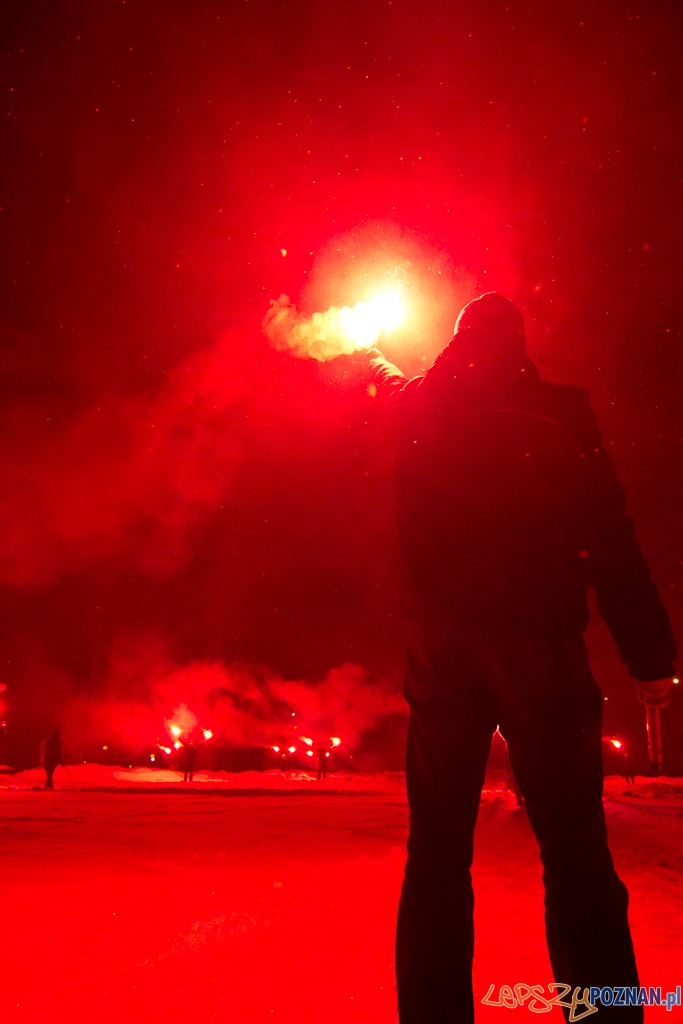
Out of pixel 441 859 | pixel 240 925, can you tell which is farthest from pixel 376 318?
pixel 240 925

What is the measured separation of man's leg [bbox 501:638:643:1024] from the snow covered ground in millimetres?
669

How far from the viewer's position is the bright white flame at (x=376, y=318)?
302cm

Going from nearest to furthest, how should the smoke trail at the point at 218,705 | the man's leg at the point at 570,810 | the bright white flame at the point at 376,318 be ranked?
the man's leg at the point at 570,810, the bright white flame at the point at 376,318, the smoke trail at the point at 218,705

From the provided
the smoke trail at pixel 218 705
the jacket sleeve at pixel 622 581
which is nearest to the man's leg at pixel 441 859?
the jacket sleeve at pixel 622 581

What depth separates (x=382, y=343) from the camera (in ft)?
9.83

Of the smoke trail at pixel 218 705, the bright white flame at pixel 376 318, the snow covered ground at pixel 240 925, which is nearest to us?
the snow covered ground at pixel 240 925

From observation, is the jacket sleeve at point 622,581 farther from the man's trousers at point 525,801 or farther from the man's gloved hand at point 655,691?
the man's trousers at point 525,801

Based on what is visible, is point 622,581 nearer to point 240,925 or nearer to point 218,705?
point 240,925

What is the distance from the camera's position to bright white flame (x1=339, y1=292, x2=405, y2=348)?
3.02 metres

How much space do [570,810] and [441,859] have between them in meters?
0.37

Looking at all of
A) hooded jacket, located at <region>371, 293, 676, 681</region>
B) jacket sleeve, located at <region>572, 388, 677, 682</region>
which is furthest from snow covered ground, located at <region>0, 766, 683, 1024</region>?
hooded jacket, located at <region>371, 293, 676, 681</region>

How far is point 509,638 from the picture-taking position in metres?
1.61

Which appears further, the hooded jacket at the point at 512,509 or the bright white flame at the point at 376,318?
the bright white flame at the point at 376,318

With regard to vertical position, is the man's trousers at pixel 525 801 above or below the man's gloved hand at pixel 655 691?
below
